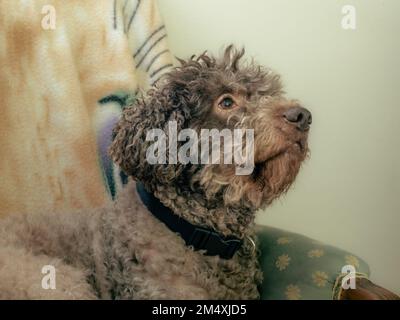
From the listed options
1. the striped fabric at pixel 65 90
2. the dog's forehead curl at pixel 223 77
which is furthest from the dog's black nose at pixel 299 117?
the striped fabric at pixel 65 90

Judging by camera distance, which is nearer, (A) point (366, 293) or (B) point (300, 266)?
(A) point (366, 293)

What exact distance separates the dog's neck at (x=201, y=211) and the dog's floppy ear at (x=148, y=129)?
0.03 metres

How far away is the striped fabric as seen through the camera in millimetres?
1088

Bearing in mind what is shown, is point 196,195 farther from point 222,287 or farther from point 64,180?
point 64,180

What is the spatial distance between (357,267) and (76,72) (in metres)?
0.68

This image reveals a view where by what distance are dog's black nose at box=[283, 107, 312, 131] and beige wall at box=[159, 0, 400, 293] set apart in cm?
22

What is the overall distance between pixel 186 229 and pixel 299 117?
10.5 inches

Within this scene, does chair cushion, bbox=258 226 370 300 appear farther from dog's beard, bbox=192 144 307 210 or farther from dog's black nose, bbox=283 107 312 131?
dog's black nose, bbox=283 107 312 131

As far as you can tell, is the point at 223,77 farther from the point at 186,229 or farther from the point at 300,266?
the point at 300,266

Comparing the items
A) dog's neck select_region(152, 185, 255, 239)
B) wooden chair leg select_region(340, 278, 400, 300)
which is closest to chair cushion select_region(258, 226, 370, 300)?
wooden chair leg select_region(340, 278, 400, 300)

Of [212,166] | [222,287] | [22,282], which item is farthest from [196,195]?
[22,282]

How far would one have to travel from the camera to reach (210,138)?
2.91ft

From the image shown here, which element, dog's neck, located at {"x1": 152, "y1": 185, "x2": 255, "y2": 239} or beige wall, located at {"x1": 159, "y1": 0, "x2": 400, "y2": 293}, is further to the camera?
beige wall, located at {"x1": 159, "y1": 0, "x2": 400, "y2": 293}

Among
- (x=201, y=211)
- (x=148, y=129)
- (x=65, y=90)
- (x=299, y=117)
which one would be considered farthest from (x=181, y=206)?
(x=65, y=90)
